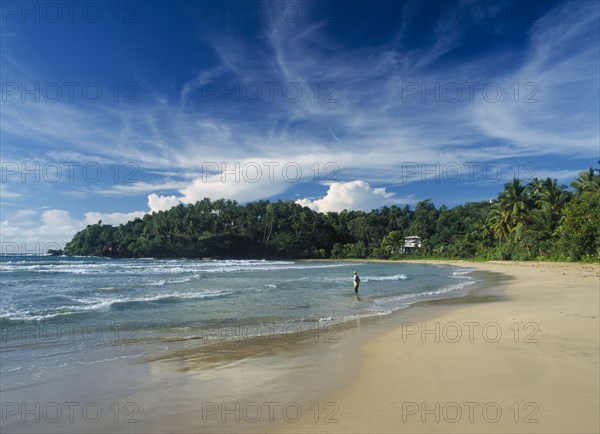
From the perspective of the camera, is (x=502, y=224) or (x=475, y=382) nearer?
(x=475, y=382)

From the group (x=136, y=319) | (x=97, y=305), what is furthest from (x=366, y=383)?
(x=97, y=305)

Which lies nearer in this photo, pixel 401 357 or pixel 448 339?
pixel 401 357

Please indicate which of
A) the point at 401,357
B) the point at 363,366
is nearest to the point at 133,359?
the point at 363,366

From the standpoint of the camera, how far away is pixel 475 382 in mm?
5402

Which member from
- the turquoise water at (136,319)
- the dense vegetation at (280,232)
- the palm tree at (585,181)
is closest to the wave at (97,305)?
the turquoise water at (136,319)

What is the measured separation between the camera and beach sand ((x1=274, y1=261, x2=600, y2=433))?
13.8 ft

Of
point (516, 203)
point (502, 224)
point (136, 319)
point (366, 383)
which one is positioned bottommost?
point (136, 319)

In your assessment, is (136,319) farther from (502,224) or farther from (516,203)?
(502,224)

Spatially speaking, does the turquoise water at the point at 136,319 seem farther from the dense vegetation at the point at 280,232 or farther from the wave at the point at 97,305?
the dense vegetation at the point at 280,232

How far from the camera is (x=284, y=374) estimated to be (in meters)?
6.24

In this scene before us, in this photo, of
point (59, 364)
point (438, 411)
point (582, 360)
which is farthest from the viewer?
point (59, 364)

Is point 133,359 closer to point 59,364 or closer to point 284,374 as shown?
point 59,364

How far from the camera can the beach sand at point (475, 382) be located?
422 cm

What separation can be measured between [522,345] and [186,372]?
20.8ft
